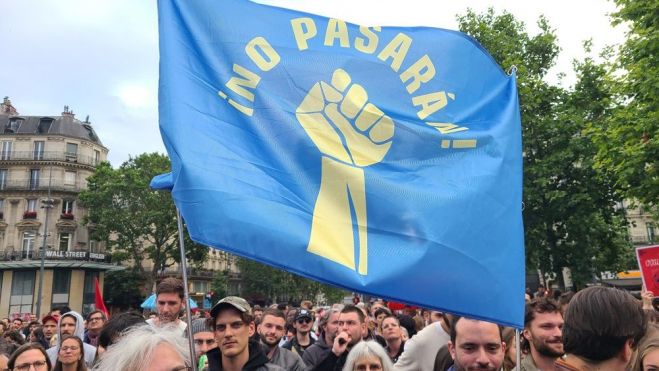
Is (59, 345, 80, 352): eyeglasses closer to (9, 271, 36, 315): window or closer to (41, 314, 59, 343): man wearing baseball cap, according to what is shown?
(41, 314, 59, 343): man wearing baseball cap

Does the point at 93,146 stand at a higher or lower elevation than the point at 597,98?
higher

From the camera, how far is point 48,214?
5309cm

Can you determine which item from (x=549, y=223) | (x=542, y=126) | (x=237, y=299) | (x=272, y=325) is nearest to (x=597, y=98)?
(x=542, y=126)

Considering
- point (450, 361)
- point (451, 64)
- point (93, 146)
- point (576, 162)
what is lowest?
point (450, 361)

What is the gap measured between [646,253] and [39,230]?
193 ft

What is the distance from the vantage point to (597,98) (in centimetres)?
2269

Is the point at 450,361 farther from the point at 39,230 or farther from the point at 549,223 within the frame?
the point at 39,230

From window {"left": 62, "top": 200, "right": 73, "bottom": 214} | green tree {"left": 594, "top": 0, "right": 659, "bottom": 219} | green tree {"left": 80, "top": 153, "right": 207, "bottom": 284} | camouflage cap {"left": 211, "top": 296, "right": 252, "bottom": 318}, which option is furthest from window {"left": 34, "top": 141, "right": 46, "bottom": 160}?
camouflage cap {"left": 211, "top": 296, "right": 252, "bottom": 318}

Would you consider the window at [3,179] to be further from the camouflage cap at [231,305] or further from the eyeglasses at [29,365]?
the camouflage cap at [231,305]

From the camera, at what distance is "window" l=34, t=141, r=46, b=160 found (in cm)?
5982

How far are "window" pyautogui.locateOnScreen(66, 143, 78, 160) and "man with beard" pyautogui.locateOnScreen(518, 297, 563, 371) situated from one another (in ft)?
208

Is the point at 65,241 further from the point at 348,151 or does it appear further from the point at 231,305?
the point at 348,151

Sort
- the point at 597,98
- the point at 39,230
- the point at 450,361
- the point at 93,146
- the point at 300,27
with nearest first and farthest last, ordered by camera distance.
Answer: the point at 300,27 → the point at 450,361 → the point at 597,98 → the point at 39,230 → the point at 93,146

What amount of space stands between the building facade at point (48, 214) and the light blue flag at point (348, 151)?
178 ft
